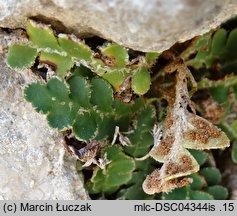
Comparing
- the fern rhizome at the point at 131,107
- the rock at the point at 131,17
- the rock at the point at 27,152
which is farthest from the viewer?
the rock at the point at 27,152

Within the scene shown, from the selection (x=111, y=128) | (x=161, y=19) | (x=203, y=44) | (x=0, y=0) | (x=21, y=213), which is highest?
(x=203, y=44)

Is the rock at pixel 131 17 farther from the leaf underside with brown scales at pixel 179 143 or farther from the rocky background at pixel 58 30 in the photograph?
the leaf underside with brown scales at pixel 179 143

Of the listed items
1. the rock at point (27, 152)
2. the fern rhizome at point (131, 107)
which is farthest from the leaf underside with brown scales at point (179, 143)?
the rock at point (27, 152)

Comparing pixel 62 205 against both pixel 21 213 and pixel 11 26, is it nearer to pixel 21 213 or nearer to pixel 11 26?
pixel 21 213

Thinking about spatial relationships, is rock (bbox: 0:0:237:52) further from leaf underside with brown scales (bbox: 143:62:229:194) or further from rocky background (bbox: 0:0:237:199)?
leaf underside with brown scales (bbox: 143:62:229:194)

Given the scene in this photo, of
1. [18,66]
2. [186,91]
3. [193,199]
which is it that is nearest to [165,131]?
[186,91]

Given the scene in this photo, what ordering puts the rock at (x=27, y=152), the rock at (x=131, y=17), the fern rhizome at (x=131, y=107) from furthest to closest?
the rock at (x=27, y=152) < the fern rhizome at (x=131, y=107) < the rock at (x=131, y=17)

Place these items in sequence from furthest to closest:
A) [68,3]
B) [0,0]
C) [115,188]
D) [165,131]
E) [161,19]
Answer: [115,188] < [165,131] < [0,0] < [68,3] < [161,19]
